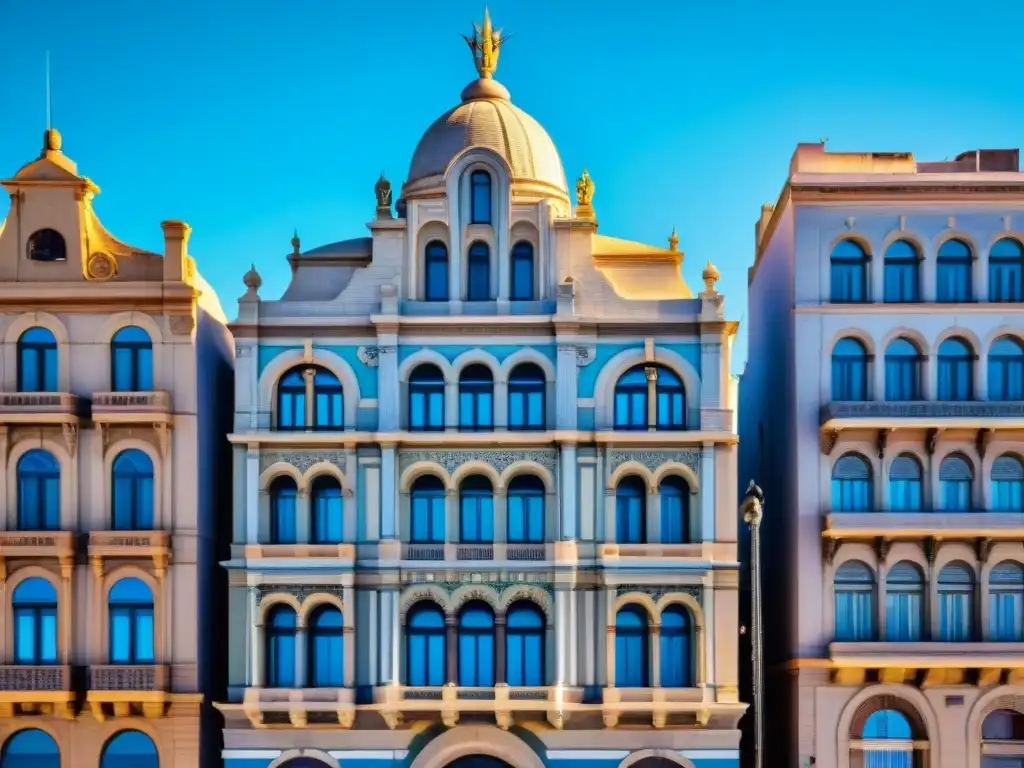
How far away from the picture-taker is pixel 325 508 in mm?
35781

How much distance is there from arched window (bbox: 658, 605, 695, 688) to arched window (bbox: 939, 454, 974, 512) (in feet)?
25.8

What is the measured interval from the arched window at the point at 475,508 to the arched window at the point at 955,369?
42.0 feet

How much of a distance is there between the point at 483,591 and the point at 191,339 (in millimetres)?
10643

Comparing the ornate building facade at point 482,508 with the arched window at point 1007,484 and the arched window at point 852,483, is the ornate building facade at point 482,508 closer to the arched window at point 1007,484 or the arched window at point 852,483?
the arched window at point 852,483

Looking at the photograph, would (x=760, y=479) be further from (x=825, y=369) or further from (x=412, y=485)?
(x=412, y=485)

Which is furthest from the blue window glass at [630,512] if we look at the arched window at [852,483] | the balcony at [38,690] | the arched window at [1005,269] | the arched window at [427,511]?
the balcony at [38,690]

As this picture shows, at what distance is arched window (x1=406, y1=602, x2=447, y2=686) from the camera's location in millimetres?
35250

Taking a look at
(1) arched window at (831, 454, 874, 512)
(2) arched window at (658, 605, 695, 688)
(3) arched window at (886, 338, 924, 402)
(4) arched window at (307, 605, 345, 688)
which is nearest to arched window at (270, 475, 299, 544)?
(4) arched window at (307, 605, 345, 688)

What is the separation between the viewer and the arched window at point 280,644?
35.2m

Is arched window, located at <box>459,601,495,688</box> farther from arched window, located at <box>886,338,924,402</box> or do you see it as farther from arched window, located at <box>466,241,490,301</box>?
arched window, located at <box>886,338,924,402</box>

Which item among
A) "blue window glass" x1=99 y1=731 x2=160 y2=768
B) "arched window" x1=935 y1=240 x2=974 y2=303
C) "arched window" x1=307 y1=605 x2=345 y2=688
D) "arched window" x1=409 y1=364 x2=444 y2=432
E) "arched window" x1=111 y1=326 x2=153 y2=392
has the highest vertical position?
"arched window" x1=935 y1=240 x2=974 y2=303

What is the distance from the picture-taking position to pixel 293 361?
3578 cm

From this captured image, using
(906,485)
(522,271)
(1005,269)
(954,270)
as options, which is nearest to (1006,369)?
(1005,269)

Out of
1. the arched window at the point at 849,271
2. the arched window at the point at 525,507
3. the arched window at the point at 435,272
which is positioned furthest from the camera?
the arched window at the point at 435,272
